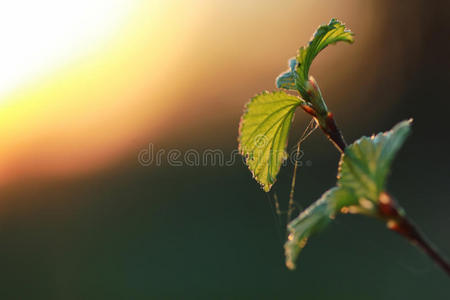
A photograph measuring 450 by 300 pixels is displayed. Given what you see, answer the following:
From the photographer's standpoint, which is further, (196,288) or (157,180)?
(157,180)

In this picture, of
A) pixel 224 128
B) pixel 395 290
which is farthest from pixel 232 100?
pixel 395 290

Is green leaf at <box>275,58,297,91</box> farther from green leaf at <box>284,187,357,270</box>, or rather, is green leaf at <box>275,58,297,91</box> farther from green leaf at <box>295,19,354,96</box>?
green leaf at <box>284,187,357,270</box>

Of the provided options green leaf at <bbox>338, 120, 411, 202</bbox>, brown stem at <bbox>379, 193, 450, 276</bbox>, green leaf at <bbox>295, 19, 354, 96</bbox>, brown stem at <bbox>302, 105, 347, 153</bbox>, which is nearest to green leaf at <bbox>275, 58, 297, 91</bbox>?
green leaf at <bbox>295, 19, 354, 96</bbox>

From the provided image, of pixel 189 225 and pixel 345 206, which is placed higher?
pixel 189 225

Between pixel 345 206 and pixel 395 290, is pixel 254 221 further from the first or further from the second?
pixel 345 206

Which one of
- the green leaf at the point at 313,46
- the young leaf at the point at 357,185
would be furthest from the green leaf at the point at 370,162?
the green leaf at the point at 313,46

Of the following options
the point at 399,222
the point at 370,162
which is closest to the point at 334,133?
the point at 370,162

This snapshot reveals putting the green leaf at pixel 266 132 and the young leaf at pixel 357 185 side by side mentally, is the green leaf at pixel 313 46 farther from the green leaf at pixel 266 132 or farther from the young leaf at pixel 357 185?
the young leaf at pixel 357 185
